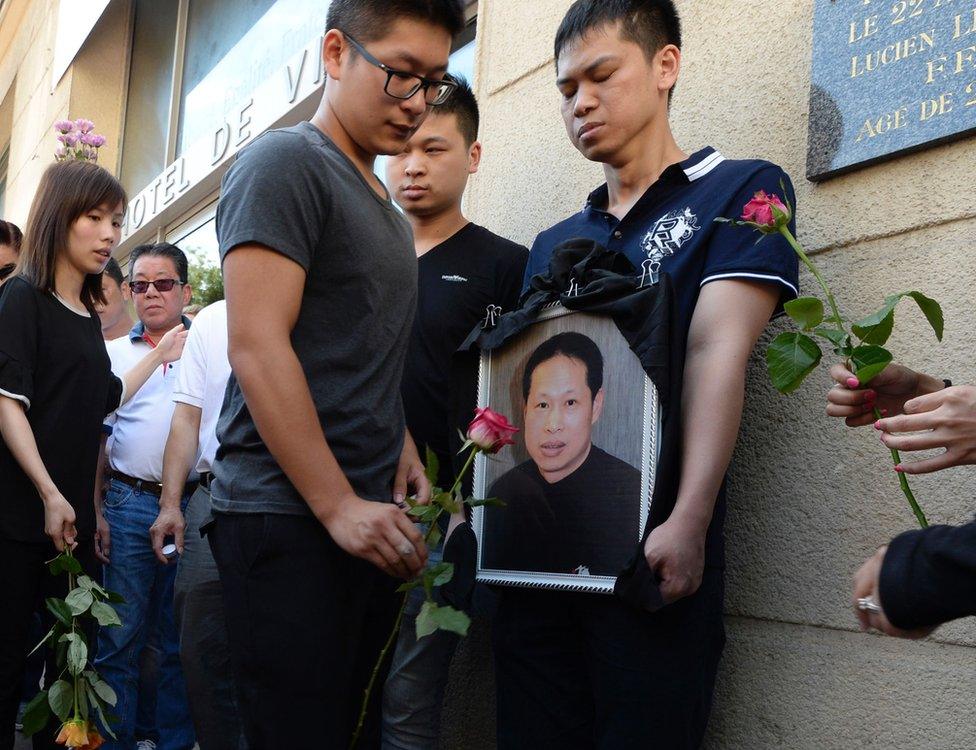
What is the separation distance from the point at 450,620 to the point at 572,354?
2.74ft

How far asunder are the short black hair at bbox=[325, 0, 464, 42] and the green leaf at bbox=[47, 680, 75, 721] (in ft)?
6.99

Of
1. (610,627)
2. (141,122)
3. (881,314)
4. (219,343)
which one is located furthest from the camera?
(141,122)

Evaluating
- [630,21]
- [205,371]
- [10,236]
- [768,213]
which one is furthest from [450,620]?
[10,236]

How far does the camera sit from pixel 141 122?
1148cm

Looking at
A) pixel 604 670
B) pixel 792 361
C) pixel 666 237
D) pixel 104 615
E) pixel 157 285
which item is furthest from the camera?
pixel 157 285

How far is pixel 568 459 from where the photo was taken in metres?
2.41

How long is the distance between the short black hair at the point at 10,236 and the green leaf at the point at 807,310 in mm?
3882

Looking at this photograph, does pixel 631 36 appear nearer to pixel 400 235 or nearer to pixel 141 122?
pixel 400 235

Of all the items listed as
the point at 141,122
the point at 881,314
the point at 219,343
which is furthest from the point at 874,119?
the point at 141,122

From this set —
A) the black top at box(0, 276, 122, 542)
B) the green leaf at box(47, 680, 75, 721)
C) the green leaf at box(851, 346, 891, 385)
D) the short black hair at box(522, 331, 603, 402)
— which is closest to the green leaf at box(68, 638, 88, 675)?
the green leaf at box(47, 680, 75, 721)

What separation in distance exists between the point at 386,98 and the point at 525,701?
4.48 feet

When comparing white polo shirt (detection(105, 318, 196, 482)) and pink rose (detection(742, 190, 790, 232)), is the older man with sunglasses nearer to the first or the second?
white polo shirt (detection(105, 318, 196, 482))

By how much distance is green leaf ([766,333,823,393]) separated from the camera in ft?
6.24

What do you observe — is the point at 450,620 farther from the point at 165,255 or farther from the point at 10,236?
the point at 10,236
